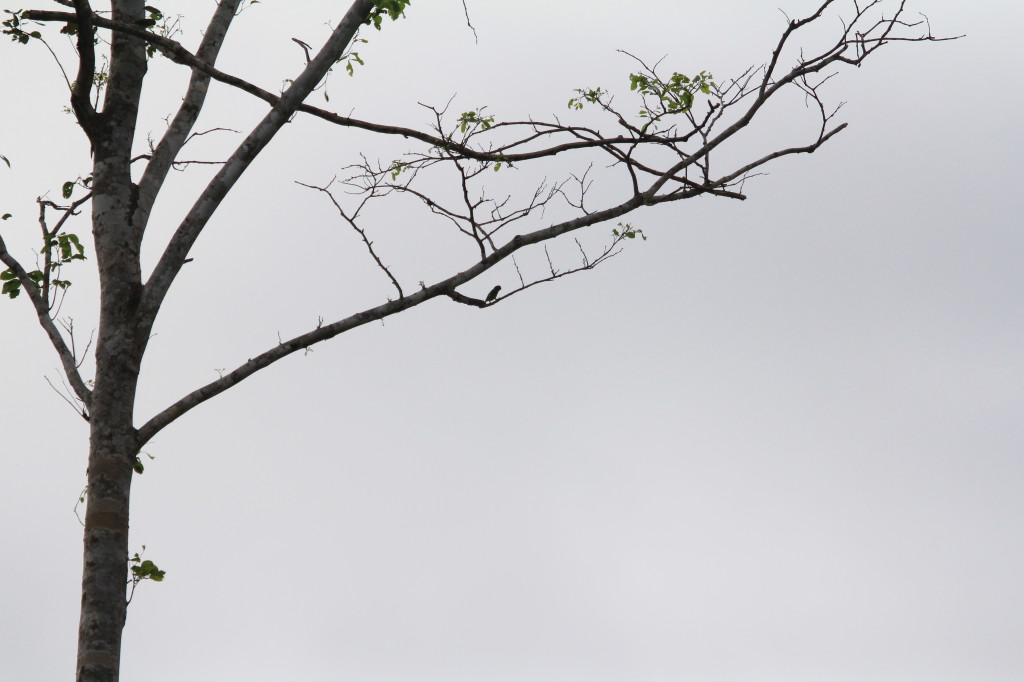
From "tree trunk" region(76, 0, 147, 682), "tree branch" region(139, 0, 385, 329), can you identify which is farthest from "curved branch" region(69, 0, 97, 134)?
"tree branch" region(139, 0, 385, 329)

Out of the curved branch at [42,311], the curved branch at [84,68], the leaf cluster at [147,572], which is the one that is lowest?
the leaf cluster at [147,572]

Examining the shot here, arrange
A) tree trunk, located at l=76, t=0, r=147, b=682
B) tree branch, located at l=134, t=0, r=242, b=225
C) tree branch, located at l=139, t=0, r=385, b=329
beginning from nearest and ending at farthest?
1. tree trunk, located at l=76, t=0, r=147, b=682
2. tree branch, located at l=139, t=0, r=385, b=329
3. tree branch, located at l=134, t=0, r=242, b=225

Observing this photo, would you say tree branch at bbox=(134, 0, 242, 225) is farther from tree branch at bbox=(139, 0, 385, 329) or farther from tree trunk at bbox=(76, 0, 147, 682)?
tree branch at bbox=(139, 0, 385, 329)

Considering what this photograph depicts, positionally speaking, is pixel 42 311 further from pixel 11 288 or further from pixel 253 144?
pixel 253 144

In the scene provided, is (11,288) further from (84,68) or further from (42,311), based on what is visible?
(84,68)

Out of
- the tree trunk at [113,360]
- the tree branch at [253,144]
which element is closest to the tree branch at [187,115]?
the tree trunk at [113,360]

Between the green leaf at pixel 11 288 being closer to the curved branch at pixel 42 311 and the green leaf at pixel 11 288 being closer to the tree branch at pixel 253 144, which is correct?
the curved branch at pixel 42 311

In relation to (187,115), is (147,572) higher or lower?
lower

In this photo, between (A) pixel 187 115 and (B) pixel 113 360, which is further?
(A) pixel 187 115

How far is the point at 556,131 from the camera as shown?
8000 millimetres

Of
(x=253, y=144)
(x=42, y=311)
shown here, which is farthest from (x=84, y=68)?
(x=42, y=311)

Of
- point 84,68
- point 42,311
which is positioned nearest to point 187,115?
point 84,68

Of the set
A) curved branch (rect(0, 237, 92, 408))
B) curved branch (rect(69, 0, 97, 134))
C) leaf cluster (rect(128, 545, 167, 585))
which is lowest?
leaf cluster (rect(128, 545, 167, 585))

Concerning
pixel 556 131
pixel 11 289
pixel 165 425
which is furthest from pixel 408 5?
pixel 11 289
